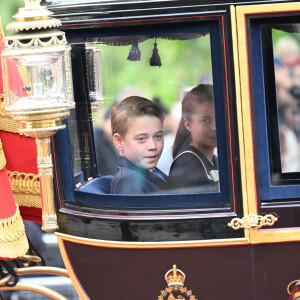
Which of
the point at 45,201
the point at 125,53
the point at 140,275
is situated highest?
the point at 125,53

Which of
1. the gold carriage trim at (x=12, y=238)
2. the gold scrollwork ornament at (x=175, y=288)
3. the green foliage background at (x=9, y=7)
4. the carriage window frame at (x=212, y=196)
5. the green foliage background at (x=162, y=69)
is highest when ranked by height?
the green foliage background at (x=9, y=7)

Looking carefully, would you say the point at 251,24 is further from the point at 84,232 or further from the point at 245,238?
the point at 84,232

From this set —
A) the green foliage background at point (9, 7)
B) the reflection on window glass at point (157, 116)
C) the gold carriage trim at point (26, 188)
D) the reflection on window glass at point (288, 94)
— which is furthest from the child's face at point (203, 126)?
the green foliage background at point (9, 7)

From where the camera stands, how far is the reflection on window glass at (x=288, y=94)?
2945 millimetres

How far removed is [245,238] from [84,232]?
1.79 feet

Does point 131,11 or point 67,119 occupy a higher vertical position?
point 131,11

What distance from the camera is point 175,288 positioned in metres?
3.06

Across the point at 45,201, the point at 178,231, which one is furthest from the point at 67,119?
the point at 178,231

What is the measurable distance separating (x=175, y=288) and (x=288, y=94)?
0.73m

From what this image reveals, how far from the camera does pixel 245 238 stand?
118 inches

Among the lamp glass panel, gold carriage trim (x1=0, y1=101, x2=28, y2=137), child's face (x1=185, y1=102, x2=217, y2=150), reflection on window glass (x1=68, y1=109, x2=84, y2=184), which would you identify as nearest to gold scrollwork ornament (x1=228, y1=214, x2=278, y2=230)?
child's face (x1=185, y1=102, x2=217, y2=150)

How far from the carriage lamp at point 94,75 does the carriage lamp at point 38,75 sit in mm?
95

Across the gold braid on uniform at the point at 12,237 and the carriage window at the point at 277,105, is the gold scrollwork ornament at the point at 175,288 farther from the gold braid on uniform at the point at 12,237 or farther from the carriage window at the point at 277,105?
the gold braid on uniform at the point at 12,237

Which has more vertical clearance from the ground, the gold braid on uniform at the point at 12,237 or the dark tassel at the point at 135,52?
the dark tassel at the point at 135,52
